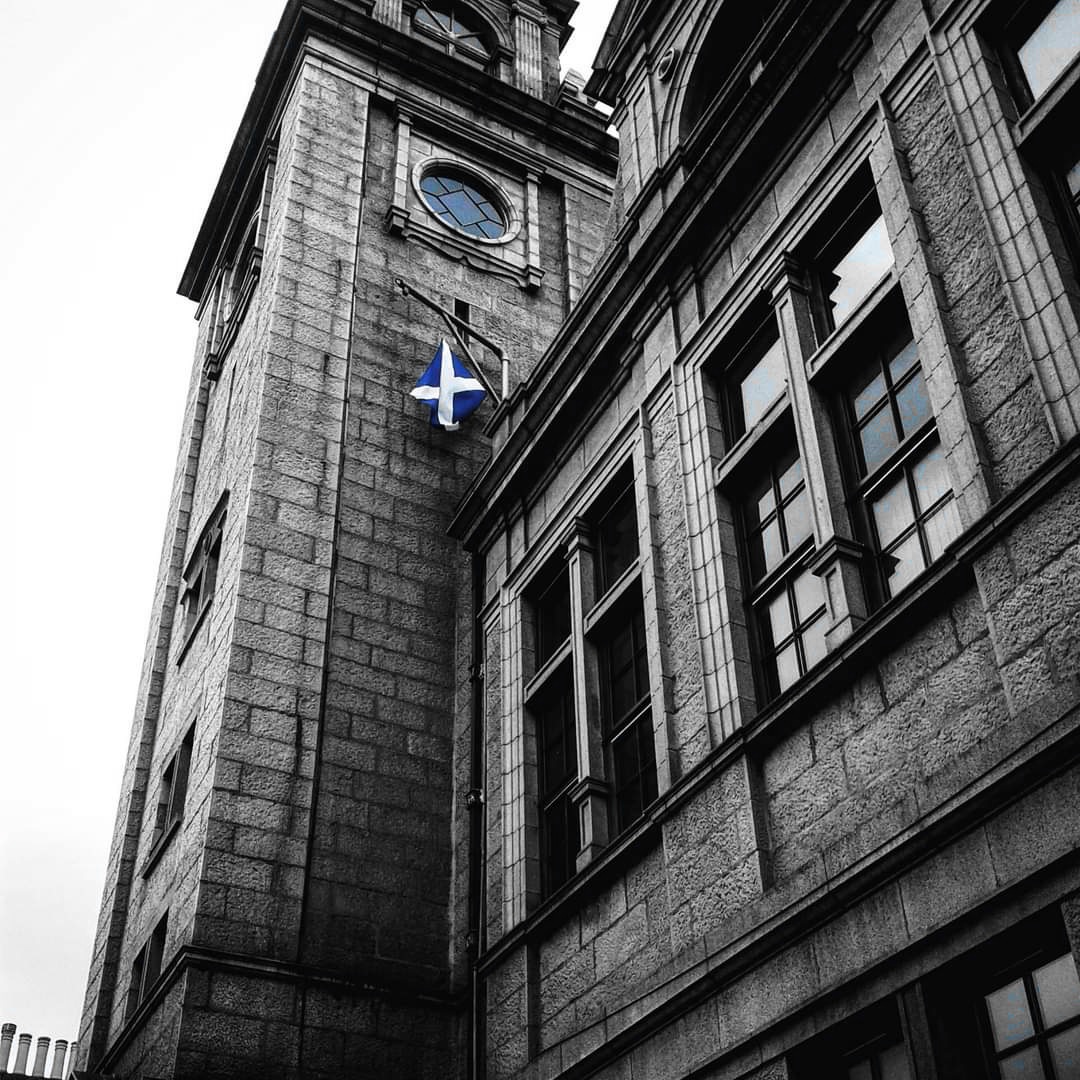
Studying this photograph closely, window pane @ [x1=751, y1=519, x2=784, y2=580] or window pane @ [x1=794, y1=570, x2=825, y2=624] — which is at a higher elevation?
window pane @ [x1=751, y1=519, x2=784, y2=580]

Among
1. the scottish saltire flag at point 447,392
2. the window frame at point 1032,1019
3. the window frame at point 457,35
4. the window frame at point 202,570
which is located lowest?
the window frame at point 1032,1019

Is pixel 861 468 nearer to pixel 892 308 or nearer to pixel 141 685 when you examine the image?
pixel 892 308

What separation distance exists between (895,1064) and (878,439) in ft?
17.5

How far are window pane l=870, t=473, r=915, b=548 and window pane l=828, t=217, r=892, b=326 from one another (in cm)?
198

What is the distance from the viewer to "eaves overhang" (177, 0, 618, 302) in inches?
1118

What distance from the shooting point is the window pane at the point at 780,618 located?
1371cm

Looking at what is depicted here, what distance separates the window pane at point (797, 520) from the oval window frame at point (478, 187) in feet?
47.3

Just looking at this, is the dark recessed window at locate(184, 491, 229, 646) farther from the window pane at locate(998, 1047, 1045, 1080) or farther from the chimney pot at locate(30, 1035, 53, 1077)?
the window pane at locate(998, 1047, 1045, 1080)

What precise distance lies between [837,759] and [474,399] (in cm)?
1251

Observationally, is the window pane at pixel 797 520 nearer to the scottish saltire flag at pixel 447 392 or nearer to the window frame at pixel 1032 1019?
the window frame at pixel 1032 1019

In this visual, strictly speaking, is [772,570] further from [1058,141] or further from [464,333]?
[464,333]

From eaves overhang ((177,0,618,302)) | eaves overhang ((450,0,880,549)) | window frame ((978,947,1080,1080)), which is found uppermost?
eaves overhang ((177,0,618,302))

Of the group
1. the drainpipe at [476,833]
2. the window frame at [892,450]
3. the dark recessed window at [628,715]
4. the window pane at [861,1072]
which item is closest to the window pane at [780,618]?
the window frame at [892,450]

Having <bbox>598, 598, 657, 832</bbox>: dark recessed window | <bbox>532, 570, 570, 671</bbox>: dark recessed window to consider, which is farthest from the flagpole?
<bbox>598, 598, 657, 832</bbox>: dark recessed window
